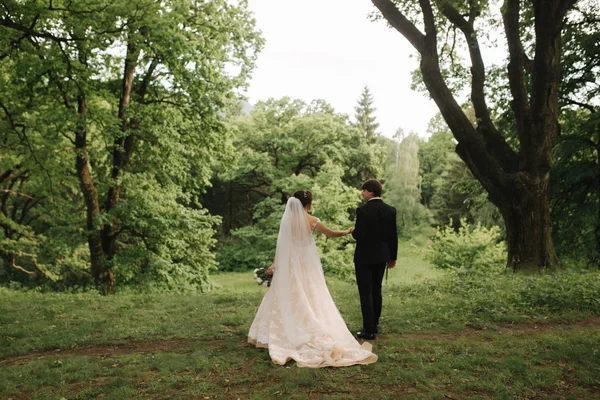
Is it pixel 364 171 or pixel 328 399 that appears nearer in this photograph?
pixel 328 399

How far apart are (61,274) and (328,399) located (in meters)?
20.9

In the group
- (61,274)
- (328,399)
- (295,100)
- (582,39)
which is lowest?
(61,274)

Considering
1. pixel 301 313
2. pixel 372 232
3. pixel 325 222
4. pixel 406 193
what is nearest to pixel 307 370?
pixel 301 313

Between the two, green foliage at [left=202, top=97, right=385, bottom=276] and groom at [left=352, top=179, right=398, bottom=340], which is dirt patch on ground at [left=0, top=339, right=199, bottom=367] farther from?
green foliage at [left=202, top=97, right=385, bottom=276]

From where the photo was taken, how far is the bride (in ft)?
17.2

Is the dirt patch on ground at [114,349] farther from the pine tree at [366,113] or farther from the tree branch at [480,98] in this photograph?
the pine tree at [366,113]

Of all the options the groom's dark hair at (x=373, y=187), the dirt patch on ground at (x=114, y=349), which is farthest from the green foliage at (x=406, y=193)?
the dirt patch on ground at (x=114, y=349)

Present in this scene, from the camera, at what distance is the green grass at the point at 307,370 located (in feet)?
14.5

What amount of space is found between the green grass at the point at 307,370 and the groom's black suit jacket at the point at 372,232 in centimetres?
117

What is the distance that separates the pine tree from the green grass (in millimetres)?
52567

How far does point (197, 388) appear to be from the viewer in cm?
446

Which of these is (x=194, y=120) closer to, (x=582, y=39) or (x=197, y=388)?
(x=197, y=388)

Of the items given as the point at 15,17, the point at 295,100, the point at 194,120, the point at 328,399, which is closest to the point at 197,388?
the point at 328,399

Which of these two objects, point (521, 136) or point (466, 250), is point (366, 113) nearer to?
point (466, 250)
